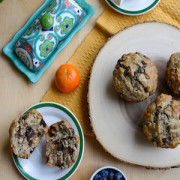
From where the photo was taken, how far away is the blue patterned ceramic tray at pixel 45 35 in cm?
168

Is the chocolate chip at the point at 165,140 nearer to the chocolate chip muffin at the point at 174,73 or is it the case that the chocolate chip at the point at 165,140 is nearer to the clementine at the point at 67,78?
the chocolate chip muffin at the point at 174,73

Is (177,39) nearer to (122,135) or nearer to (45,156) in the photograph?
(122,135)

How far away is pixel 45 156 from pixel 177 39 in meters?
1.11

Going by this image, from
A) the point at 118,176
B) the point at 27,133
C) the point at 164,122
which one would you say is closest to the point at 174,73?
the point at 164,122

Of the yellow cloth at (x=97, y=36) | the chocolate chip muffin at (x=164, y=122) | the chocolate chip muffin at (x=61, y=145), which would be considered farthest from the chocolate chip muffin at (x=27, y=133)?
the chocolate chip muffin at (x=164, y=122)

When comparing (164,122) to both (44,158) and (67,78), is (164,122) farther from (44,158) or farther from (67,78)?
(44,158)

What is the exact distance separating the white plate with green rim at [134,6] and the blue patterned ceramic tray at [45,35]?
172 mm

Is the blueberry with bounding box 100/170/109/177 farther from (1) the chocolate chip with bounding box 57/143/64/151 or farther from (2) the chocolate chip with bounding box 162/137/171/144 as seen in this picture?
(2) the chocolate chip with bounding box 162/137/171/144

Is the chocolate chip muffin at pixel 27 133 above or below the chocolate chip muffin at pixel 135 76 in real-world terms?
below

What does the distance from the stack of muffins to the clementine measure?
0.29 meters

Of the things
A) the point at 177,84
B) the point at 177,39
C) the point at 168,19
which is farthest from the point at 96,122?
the point at 168,19

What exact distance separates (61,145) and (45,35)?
0.69m

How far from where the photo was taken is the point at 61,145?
1.63 m

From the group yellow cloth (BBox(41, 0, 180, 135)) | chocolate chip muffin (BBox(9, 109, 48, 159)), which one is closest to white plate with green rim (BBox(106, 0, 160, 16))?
yellow cloth (BBox(41, 0, 180, 135))
